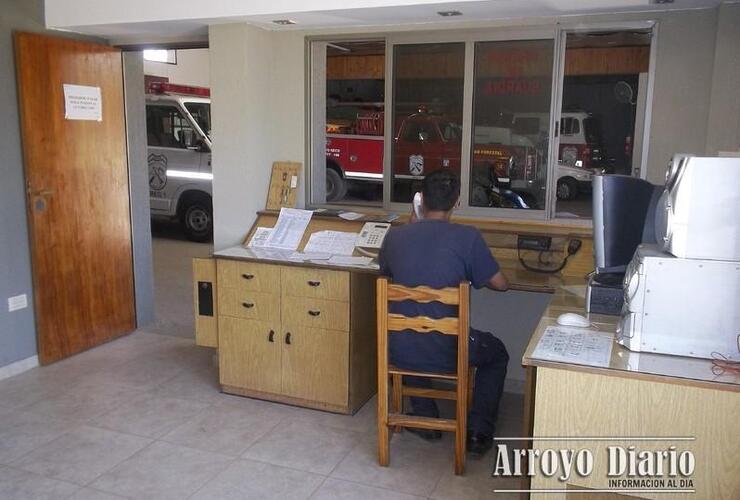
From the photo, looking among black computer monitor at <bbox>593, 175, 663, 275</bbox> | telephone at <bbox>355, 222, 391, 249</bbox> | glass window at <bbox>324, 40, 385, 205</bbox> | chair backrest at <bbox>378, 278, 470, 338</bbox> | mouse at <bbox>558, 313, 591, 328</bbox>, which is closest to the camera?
mouse at <bbox>558, 313, 591, 328</bbox>

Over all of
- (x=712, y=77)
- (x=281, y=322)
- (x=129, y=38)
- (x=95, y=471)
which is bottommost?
(x=95, y=471)

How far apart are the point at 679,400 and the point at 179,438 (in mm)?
2294

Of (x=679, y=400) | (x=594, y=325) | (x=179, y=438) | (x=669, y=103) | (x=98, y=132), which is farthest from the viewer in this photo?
(x=98, y=132)

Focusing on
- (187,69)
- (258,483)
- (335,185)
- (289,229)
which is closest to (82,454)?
(258,483)

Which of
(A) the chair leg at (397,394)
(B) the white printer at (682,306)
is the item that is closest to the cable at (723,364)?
(B) the white printer at (682,306)

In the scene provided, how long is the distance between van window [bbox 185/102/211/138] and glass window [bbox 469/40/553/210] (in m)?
4.27

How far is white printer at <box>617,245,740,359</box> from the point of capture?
197 centimetres

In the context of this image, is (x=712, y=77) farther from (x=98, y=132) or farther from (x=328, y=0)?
(x=98, y=132)

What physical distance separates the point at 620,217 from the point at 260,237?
219cm

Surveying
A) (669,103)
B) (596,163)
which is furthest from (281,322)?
(596,163)

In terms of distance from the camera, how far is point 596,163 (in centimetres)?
975

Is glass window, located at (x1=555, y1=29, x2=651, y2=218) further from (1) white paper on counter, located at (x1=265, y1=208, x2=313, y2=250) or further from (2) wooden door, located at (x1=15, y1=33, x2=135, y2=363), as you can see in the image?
(2) wooden door, located at (x1=15, y1=33, x2=135, y2=363)

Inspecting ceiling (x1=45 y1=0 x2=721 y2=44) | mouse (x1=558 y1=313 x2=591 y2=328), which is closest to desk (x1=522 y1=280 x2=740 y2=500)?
mouse (x1=558 y1=313 x2=591 y2=328)

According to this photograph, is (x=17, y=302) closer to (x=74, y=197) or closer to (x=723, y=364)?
(x=74, y=197)
